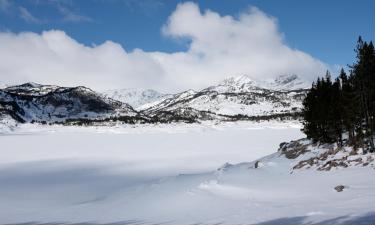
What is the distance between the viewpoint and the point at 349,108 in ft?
113

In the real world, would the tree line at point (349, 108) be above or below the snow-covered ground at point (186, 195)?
above

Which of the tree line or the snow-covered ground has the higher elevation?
the tree line

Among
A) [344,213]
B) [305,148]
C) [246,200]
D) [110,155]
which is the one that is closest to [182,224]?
[246,200]

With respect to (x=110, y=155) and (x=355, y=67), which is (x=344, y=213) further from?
(x=110, y=155)

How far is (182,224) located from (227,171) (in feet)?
52.5

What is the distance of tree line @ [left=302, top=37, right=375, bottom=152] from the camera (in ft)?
108

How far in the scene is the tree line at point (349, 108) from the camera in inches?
1297

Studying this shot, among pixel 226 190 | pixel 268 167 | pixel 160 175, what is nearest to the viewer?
pixel 226 190

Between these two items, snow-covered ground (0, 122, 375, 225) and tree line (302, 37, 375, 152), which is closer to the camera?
snow-covered ground (0, 122, 375, 225)

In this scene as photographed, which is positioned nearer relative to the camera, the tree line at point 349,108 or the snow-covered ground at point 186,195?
the snow-covered ground at point 186,195

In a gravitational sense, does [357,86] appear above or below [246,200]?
above

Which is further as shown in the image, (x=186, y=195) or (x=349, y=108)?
(x=349, y=108)

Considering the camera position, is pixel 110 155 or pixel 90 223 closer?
pixel 90 223

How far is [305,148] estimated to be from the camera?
37094 mm
